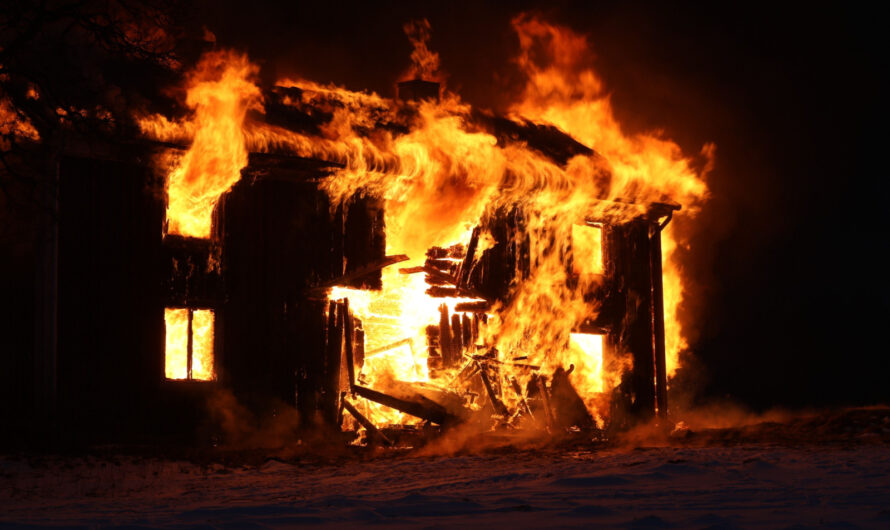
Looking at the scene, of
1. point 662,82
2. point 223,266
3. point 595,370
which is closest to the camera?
point 223,266

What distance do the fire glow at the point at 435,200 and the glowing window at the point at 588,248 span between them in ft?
0.10

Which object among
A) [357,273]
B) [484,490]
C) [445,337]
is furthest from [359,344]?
[484,490]

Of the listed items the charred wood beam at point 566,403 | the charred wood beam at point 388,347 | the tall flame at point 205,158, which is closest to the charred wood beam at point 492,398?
the charred wood beam at point 566,403

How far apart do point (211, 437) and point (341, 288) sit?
12.8 ft

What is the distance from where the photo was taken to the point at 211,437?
19.0 m

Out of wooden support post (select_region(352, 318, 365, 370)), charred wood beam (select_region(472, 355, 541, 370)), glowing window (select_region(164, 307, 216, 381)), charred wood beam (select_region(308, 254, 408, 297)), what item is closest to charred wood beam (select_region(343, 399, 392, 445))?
wooden support post (select_region(352, 318, 365, 370))

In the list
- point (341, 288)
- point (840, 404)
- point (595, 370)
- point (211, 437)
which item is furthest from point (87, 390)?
point (840, 404)

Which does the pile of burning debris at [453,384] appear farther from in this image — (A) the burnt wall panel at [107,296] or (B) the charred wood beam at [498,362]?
(A) the burnt wall panel at [107,296]

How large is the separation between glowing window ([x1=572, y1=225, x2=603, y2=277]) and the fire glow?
0.03 m

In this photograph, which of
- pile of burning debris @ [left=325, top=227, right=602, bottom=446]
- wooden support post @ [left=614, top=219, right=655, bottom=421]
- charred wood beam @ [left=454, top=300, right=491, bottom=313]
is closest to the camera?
pile of burning debris @ [left=325, top=227, right=602, bottom=446]

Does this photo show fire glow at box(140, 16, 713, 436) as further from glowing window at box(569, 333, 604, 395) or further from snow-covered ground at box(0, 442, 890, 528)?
snow-covered ground at box(0, 442, 890, 528)

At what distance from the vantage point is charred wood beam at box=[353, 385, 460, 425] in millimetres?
20609

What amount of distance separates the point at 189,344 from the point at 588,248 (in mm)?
11025

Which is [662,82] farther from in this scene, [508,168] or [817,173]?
[508,168]
